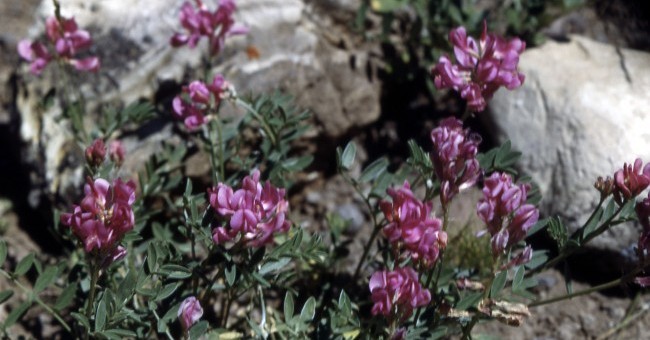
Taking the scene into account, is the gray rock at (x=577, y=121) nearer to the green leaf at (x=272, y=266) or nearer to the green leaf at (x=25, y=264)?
the green leaf at (x=272, y=266)

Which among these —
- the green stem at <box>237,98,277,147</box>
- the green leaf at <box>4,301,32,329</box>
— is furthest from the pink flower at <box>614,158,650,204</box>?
the green leaf at <box>4,301,32,329</box>

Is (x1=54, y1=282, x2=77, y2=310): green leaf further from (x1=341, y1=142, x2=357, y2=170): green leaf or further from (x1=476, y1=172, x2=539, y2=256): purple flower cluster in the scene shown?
(x1=476, y1=172, x2=539, y2=256): purple flower cluster

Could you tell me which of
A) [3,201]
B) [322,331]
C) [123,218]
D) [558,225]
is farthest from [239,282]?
[3,201]

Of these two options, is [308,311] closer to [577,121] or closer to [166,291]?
[166,291]

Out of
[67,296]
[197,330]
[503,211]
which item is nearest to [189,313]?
[197,330]

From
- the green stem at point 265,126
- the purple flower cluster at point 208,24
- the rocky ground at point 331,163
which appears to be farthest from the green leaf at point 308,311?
the purple flower cluster at point 208,24

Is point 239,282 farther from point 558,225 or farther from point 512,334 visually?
point 512,334
